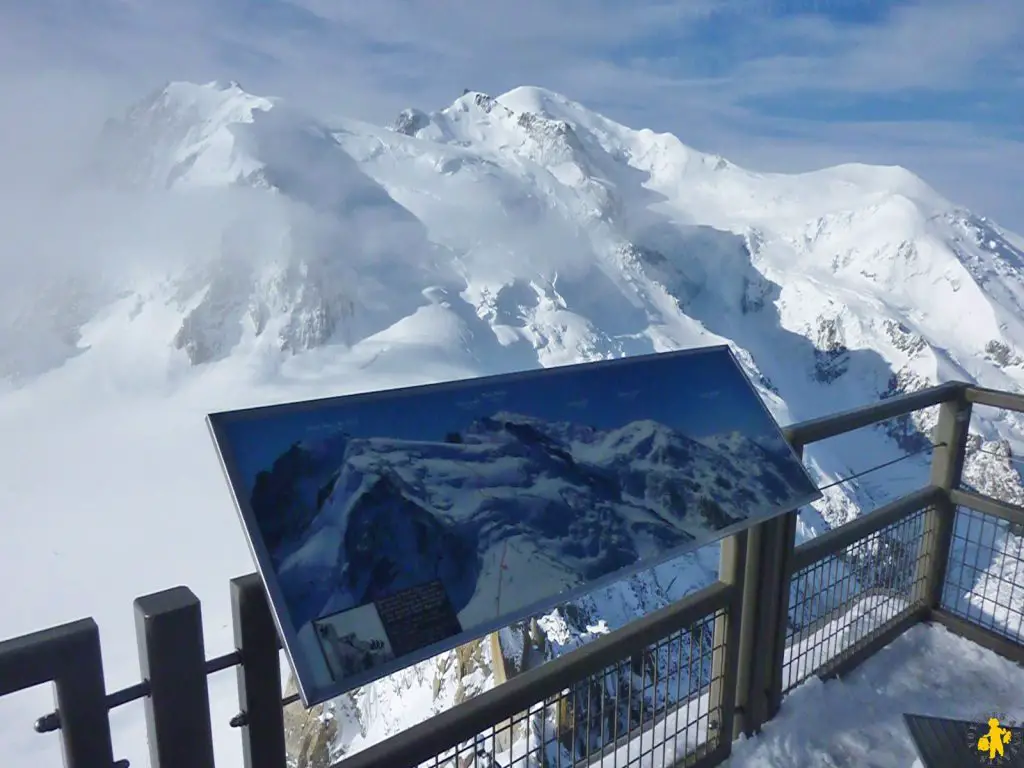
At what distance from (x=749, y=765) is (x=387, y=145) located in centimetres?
8673

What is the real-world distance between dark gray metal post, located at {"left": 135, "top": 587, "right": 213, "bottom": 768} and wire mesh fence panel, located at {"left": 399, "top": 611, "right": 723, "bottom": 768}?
1.72 ft

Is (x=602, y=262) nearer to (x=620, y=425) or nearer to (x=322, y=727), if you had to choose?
(x=322, y=727)

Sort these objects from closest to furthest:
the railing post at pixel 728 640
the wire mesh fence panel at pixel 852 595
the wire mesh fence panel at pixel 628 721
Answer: the wire mesh fence panel at pixel 628 721 < the railing post at pixel 728 640 < the wire mesh fence panel at pixel 852 595

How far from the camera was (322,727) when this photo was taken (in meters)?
12.1

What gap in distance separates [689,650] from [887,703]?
3.56 ft

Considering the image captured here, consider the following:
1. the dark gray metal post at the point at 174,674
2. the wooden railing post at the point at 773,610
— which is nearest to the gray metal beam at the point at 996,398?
the wooden railing post at the point at 773,610

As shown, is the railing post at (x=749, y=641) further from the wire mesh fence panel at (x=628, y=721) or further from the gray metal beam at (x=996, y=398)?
the gray metal beam at (x=996, y=398)

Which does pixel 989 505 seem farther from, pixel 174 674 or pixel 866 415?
pixel 174 674

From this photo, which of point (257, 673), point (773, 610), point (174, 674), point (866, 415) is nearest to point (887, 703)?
point (773, 610)

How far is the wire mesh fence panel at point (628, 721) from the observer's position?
5.26 feet

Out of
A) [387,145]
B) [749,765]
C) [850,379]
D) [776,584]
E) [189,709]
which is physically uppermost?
[387,145]

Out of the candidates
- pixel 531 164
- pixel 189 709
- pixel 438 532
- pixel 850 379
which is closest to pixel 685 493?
pixel 438 532

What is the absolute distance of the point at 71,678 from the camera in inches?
36.9

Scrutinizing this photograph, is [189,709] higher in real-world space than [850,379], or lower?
higher
